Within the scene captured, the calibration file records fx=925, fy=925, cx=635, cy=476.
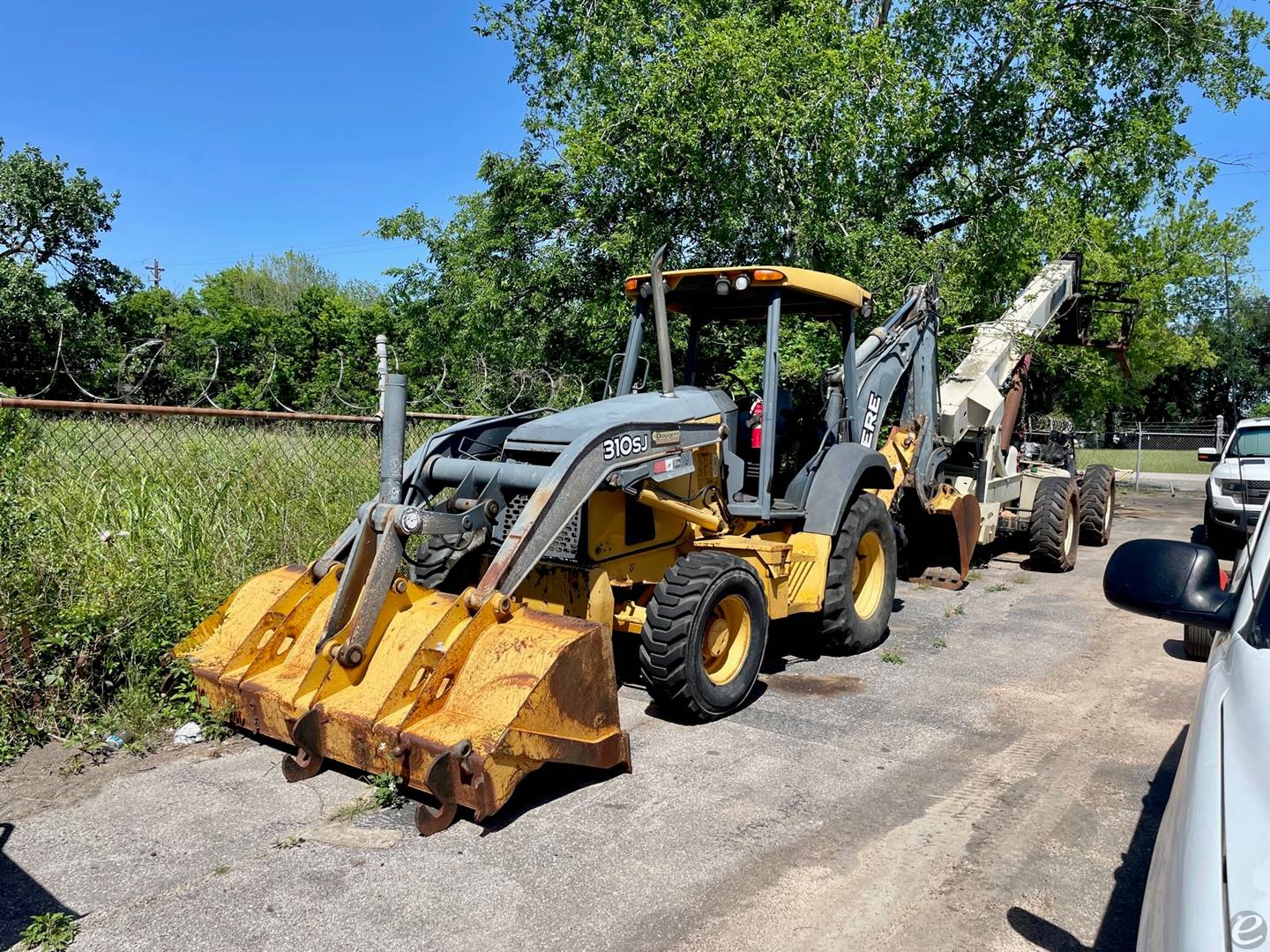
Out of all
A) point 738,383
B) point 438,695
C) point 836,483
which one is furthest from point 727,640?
point 738,383

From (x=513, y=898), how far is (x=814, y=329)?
853cm

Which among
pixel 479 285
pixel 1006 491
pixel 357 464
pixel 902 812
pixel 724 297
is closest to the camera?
pixel 902 812

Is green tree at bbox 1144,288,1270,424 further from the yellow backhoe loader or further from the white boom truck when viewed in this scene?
the yellow backhoe loader

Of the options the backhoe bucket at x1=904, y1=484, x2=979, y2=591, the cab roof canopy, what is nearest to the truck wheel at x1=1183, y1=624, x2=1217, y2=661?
the backhoe bucket at x1=904, y1=484, x2=979, y2=591

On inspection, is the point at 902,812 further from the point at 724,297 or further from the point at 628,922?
the point at 724,297

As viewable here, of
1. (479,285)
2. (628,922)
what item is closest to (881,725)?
(628,922)

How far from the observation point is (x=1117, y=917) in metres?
3.24

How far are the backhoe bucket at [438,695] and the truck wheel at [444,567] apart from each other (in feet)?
2.92

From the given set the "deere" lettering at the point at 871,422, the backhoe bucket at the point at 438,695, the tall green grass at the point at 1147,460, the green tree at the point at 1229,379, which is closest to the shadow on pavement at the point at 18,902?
the backhoe bucket at the point at 438,695

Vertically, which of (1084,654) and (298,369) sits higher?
(298,369)

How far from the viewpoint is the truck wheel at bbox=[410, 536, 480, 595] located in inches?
221

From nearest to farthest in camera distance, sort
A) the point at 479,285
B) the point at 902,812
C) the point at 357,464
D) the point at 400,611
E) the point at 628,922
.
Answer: the point at 628,922, the point at 902,812, the point at 400,611, the point at 357,464, the point at 479,285

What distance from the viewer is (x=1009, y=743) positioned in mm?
5039

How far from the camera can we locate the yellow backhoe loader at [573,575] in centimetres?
398
